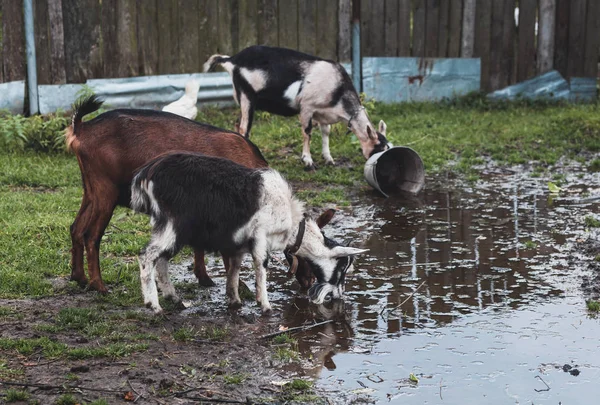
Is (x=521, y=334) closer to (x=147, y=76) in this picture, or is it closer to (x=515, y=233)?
(x=515, y=233)

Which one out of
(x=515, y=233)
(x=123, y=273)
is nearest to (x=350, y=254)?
(x=123, y=273)

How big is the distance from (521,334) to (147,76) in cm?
840

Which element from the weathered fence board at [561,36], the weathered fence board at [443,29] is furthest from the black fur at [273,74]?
the weathered fence board at [561,36]

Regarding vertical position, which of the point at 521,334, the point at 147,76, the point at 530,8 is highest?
the point at 530,8

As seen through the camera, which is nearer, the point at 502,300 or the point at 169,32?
the point at 502,300

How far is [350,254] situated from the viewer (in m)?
6.23

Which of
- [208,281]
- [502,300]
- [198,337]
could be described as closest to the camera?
[198,337]

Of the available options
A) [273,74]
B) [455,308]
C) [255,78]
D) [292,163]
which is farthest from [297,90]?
[455,308]

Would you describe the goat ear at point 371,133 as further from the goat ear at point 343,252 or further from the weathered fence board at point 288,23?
the goat ear at point 343,252

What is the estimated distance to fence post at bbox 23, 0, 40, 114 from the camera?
11547 millimetres

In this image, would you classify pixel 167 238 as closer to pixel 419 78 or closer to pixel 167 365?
pixel 167 365

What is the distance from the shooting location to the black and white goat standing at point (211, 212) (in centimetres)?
554

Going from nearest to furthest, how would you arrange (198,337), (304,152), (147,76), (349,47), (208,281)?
(198,337) < (208,281) < (304,152) < (147,76) < (349,47)

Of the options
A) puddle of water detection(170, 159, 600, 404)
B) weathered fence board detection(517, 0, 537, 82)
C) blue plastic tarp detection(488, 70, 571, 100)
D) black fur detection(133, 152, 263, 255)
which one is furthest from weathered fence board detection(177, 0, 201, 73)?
black fur detection(133, 152, 263, 255)
